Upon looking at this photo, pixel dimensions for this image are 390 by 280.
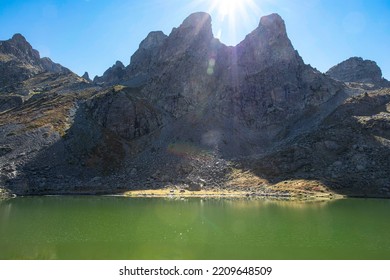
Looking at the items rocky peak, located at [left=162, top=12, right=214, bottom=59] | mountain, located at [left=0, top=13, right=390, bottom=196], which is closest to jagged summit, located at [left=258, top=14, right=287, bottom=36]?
mountain, located at [left=0, top=13, right=390, bottom=196]

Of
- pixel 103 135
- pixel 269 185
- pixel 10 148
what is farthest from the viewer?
pixel 103 135

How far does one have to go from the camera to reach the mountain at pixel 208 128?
105188mm

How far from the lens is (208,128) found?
5320 inches

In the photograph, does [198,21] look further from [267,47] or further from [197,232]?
[197,232]

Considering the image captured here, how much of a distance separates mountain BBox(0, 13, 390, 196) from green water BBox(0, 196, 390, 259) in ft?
107

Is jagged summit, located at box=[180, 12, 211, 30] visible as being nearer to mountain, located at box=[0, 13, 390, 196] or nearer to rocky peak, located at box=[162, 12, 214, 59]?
rocky peak, located at box=[162, 12, 214, 59]

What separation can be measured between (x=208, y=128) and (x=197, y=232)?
89.7m

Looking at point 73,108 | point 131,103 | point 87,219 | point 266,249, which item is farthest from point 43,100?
point 266,249

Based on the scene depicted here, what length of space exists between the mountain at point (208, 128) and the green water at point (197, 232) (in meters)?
32.6

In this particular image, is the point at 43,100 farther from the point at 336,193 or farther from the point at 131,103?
the point at 336,193

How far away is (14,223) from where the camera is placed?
52.8 metres

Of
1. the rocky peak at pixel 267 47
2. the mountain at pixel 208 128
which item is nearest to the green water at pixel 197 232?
the mountain at pixel 208 128

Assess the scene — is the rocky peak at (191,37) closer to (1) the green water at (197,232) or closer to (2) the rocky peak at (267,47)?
(2) the rocky peak at (267,47)

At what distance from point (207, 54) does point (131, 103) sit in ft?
145
